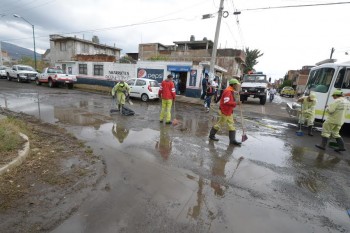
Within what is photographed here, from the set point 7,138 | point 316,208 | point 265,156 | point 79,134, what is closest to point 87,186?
point 7,138

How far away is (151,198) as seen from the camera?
10.8 ft

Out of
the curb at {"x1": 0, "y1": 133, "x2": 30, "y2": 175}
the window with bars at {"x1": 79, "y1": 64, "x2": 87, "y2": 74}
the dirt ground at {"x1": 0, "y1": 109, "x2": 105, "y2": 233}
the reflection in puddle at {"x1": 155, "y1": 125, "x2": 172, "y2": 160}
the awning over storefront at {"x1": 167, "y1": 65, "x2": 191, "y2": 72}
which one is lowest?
the dirt ground at {"x1": 0, "y1": 109, "x2": 105, "y2": 233}

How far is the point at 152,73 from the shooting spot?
64.1 feet

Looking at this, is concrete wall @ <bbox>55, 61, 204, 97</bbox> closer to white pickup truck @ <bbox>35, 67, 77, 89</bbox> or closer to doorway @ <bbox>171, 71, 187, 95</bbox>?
doorway @ <bbox>171, 71, 187, 95</bbox>

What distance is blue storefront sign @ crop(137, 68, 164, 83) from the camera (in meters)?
19.0

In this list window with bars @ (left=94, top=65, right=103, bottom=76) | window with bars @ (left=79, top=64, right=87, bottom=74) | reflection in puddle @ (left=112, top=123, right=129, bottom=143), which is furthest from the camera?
window with bars @ (left=79, top=64, right=87, bottom=74)

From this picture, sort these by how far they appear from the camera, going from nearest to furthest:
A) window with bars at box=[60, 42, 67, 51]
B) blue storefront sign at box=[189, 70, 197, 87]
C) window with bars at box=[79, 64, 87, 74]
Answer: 1. blue storefront sign at box=[189, 70, 197, 87]
2. window with bars at box=[79, 64, 87, 74]
3. window with bars at box=[60, 42, 67, 51]

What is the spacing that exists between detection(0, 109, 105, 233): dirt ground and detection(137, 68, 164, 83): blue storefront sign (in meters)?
14.4

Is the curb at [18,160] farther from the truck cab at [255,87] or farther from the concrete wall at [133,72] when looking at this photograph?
the truck cab at [255,87]

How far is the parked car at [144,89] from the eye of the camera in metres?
14.4

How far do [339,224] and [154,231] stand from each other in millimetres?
2678

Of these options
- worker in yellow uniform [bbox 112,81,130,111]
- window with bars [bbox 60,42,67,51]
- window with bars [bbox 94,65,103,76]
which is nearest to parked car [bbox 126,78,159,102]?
worker in yellow uniform [bbox 112,81,130,111]

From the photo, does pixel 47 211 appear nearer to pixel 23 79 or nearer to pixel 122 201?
pixel 122 201

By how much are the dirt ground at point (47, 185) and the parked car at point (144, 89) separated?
A: 929 centimetres
